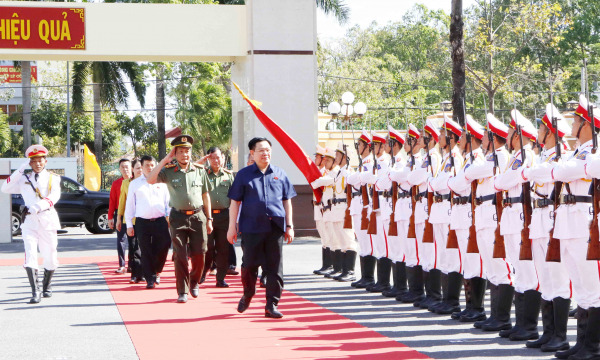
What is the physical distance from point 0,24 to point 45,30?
3.10 ft

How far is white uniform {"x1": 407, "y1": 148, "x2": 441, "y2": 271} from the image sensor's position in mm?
9172

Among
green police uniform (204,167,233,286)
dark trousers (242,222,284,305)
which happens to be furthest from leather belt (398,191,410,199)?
green police uniform (204,167,233,286)

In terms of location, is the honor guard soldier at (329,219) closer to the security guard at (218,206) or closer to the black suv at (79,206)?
the security guard at (218,206)

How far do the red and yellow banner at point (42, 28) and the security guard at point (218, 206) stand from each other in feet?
24.9

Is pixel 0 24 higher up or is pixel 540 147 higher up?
pixel 0 24

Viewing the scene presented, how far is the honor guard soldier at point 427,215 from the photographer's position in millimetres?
9172

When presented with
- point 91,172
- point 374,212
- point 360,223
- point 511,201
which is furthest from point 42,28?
point 91,172

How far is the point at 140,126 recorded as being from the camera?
4991 centimetres

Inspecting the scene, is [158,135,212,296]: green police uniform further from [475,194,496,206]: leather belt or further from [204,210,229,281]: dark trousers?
[475,194,496,206]: leather belt

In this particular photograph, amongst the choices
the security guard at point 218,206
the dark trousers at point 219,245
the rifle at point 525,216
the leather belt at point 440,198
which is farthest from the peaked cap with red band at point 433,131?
the dark trousers at point 219,245

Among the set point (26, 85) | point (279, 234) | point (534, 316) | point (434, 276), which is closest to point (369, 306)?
point (434, 276)

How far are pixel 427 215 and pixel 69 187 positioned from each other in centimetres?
1539

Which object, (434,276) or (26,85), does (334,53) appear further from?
(434,276)

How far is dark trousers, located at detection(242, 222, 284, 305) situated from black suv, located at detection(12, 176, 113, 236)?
14.6 m
